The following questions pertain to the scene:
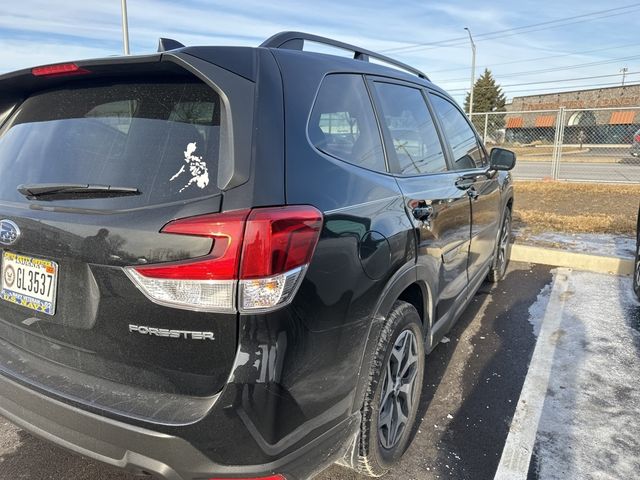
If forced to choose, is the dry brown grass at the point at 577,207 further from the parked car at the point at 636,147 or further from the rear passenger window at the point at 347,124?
the rear passenger window at the point at 347,124

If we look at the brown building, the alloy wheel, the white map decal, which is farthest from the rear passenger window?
the brown building

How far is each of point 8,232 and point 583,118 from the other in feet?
95.8

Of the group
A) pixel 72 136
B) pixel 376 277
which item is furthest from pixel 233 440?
pixel 72 136

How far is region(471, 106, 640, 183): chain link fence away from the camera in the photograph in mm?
14552

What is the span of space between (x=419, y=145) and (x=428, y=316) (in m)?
1.02

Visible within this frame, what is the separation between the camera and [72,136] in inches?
79.5

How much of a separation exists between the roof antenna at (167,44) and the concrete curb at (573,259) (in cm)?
555

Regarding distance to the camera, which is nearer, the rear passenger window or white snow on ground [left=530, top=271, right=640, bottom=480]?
the rear passenger window

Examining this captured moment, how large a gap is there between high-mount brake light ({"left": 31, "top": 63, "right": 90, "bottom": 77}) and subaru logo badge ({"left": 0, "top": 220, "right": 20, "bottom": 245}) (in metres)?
0.62

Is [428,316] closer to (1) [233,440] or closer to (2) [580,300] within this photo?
(1) [233,440]

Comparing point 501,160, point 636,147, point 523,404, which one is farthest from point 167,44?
point 636,147

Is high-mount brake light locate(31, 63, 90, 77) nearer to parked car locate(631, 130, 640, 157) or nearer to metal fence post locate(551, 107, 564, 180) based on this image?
metal fence post locate(551, 107, 564, 180)

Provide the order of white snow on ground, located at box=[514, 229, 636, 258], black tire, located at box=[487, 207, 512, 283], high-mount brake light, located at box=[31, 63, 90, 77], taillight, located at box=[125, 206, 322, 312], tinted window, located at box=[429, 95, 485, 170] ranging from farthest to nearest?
white snow on ground, located at box=[514, 229, 636, 258] → black tire, located at box=[487, 207, 512, 283] → tinted window, located at box=[429, 95, 485, 170] → high-mount brake light, located at box=[31, 63, 90, 77] → taillight, located at box=[125, 206, 322, 312]

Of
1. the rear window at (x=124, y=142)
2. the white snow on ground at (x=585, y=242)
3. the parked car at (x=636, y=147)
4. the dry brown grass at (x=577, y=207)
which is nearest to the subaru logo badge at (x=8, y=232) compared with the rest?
the rear window at (x=124, y=142)
